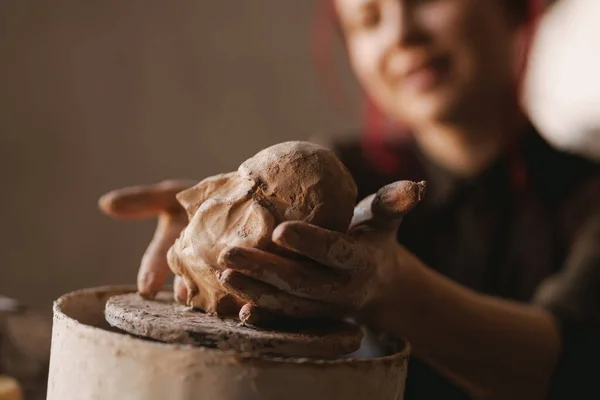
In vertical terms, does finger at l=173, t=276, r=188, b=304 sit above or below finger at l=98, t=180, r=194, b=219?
below

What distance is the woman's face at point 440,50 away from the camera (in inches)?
40.5

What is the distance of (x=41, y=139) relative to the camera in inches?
63.7

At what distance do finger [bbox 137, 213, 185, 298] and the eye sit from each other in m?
0.61

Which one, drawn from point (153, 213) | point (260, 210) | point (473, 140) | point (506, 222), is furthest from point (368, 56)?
point (260, 210)

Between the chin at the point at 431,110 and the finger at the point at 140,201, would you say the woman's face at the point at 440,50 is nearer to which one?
the chin at the point at 431,110

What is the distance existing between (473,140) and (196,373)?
88cm

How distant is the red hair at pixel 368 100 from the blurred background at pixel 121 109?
0.04 meters

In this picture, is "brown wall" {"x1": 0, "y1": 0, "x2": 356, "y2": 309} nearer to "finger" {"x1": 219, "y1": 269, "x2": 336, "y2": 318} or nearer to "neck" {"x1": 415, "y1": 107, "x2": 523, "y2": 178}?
"neck" {"x1": 415, "y1": 107, "x2": 523, "y2": 178}

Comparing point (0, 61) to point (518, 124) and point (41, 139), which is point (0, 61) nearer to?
point (41, 139)

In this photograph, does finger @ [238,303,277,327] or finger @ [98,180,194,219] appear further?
finger @ [98,180,194,219]

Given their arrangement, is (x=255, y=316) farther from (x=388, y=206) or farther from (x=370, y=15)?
(x=370, y=15)

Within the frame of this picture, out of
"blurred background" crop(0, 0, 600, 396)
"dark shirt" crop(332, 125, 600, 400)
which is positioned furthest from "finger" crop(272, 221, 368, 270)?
"blurred background" crop(0, 0, 600, 396)

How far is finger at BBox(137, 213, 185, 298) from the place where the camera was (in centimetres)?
53

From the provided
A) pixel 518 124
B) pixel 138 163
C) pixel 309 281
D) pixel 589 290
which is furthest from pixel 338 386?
pixel 138 163
